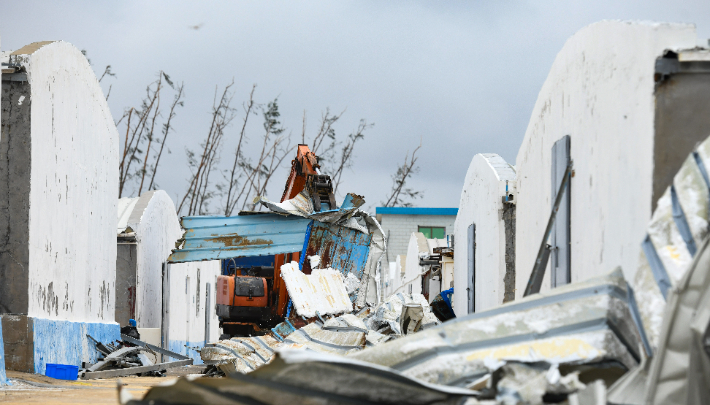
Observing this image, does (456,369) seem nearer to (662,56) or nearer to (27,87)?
(662,56)

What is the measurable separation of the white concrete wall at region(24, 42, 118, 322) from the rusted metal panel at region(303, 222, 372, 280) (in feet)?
12.9

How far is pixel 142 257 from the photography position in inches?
564

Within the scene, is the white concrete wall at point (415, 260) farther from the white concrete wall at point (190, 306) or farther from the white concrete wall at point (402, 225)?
the white concrete wall at point (402, 225)

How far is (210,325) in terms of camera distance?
21484mm

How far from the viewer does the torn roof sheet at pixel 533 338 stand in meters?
3.10

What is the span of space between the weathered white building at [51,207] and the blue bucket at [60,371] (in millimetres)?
109

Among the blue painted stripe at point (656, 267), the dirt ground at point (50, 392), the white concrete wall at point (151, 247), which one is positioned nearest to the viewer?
the blue painted stripe at point (656, 267)

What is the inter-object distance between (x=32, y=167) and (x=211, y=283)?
1398cm

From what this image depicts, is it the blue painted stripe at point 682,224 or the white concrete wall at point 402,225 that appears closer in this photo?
the blue painted stripe at point 682,224

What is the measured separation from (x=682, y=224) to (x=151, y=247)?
1340cm

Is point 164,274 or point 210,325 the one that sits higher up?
point 164,274

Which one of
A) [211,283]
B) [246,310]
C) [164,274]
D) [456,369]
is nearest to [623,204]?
[456,369]

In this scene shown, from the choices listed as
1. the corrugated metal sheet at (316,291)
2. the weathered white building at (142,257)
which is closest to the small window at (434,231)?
the weathered white building at (142,257)

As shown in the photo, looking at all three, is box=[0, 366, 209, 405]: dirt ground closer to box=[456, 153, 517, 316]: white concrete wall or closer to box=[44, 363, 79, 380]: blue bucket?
box=[44, 363, 79, 380]: blue bucket
